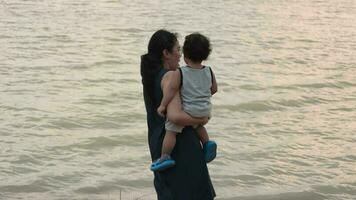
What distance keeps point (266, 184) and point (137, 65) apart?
24.8ft

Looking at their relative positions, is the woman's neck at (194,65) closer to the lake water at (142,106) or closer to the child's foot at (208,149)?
the child's foot at (208,149)

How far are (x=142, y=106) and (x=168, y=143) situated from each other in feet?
23.0

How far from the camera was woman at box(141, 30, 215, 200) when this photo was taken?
4.18 meters

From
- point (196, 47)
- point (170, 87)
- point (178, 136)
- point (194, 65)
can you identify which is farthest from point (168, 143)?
point (196, 47)

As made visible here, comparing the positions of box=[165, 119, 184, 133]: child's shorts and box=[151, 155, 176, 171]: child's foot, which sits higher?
box=[165, 119, 184, 133]: child's shorts

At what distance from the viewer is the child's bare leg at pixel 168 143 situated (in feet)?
13.7

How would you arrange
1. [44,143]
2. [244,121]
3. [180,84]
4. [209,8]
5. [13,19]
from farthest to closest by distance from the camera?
[209,8], [13,19], [244,121], [44,143], [180,84]

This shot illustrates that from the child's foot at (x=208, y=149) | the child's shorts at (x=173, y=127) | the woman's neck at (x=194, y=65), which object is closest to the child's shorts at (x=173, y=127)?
the child's shorts at (x=173, y=127)

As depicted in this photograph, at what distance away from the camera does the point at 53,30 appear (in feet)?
60.3

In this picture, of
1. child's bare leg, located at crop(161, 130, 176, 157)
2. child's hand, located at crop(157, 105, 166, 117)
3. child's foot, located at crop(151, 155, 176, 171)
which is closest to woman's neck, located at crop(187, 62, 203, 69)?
child's hand, located at crop(157, 105, 166, 117)

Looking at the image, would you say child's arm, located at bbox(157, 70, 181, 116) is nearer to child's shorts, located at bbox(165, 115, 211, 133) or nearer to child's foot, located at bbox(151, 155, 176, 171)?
child's shorts, located at bbox(165, 115, 211, 133)

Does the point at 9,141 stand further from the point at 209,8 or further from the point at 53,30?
the point at 209,8

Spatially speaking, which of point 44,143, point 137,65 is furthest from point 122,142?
point 137,65

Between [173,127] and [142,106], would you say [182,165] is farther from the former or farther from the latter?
[142,106]
